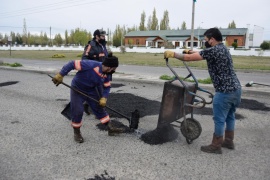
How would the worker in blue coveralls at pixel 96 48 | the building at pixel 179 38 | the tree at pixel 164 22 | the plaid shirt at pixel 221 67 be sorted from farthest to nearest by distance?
1. the tree at pixel 164 22
2. the building at pixel 179 38
3. the worker in blue coveralls at pixel 96 48
4. the plaid shirt at pixel 221 67

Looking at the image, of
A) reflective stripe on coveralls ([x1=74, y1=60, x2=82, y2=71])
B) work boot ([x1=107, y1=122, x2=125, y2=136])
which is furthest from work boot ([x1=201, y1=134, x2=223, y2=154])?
reflective stripe on coveralls ([x1=74, y1=60, x2=82, y2=71])

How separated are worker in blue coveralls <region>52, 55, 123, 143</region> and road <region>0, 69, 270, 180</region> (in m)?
0.33

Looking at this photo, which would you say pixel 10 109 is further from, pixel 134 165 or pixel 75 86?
pixel 134 165

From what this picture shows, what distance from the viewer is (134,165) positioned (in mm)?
3215

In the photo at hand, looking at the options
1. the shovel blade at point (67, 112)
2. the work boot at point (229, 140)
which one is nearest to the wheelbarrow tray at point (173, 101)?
the work boot at point (229, 140)

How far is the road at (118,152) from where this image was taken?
3031mm

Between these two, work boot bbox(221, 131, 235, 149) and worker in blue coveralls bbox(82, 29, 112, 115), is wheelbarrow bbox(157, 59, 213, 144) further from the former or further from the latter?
worker in blue coveralls bbox(82, 29, 112, 115)

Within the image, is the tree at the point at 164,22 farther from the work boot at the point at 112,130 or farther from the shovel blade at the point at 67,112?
the work boot at the point at 112,130

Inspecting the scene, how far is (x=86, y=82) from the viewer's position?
12.9ft

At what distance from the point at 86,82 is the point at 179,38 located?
65.4 metres

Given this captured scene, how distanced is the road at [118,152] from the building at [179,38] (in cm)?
5023

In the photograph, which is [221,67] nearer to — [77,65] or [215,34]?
[215,34]

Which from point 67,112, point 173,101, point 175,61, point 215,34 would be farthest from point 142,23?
point 215,34

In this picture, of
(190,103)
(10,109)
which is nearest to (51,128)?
(10,109)
